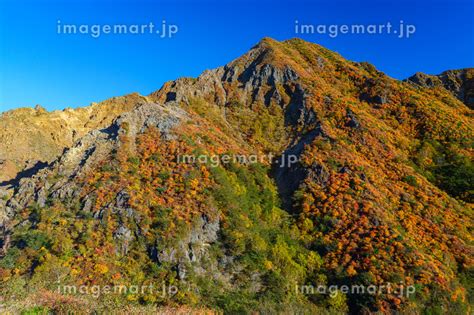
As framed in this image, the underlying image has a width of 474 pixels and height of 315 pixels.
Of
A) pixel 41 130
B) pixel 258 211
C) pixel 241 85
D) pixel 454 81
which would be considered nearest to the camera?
pixel 258 211

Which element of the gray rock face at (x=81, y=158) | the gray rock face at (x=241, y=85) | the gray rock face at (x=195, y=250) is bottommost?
the gray rock face at (x=195, y=250)

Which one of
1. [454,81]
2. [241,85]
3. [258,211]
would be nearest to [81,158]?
[258,211]

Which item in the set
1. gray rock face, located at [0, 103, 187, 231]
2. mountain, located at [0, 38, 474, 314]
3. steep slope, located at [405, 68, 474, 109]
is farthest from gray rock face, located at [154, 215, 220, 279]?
steep slope, located at [405, 68, 474, 109]

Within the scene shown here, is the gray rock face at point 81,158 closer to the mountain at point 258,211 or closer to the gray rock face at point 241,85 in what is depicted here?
the mountain at point 258,211

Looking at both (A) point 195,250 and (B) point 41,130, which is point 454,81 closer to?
(A) point 195,250

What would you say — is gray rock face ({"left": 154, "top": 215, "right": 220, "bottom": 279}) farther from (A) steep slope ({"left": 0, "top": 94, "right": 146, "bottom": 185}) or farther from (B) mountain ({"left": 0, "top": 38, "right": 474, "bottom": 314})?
(A) steep slope ({"left": 0, "top": 94, "right": 146, "bottom": 185})

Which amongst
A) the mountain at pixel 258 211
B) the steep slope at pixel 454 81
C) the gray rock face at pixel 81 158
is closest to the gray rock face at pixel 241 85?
the mountain at pixel 258 211

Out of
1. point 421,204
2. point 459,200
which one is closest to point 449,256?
point 421,204

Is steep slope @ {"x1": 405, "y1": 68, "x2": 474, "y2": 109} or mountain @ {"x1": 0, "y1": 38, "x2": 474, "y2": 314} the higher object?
steep slope @ {"x1": 405, "y1": 68, "x2": 474, "y2": 109}

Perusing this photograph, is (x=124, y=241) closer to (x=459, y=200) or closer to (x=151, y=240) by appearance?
(x=151, y=240)
